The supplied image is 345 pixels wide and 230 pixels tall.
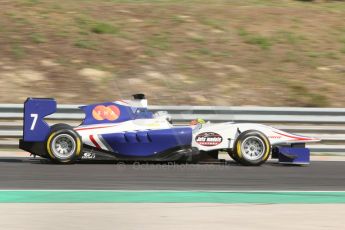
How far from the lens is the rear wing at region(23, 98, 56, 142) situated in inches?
422

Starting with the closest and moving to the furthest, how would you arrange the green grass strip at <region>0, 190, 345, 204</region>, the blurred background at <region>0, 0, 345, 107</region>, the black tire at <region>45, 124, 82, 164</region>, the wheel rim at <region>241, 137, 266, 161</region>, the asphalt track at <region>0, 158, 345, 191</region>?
the green grass strip at <region>0, 190, 345, 204</region>, the asphalt track at <region>0, 158, 345, 191</region>, the black tire at <region>45, 124, 82, 164</region>, the wheel rim at <region>241, 137, 266, 161</region>, the blurred background at <region>0, 0, 345, 107</region>

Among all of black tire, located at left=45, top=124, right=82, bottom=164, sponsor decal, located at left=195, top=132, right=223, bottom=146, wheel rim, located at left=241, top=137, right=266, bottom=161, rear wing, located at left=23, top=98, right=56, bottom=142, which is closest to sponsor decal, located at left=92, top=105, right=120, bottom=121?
black tire, located at left=45, top=124, right=82, bottom=164

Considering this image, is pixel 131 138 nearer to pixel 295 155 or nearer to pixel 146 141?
pixel 146 141

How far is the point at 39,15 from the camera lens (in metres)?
17.3

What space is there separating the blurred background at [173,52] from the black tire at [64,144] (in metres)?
3.56

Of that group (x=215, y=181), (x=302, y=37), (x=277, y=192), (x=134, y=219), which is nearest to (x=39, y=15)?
(x=302, y=37)

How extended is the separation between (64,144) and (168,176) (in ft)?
6.49

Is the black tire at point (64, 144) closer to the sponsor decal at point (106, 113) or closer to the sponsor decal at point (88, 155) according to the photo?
the sponsor decal at point (88, 155)

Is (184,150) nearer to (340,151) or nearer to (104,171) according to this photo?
(104,171)

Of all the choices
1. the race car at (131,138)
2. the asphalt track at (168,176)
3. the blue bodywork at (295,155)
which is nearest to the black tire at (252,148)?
the race car at (131,138)

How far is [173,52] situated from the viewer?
16297 mm

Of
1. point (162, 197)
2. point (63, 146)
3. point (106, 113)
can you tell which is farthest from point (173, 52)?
point (162, 197)

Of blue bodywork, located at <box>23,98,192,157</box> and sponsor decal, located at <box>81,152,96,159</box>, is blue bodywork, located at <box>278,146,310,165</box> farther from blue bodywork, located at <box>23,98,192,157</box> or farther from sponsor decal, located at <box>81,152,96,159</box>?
sponsor decal, located at <box>81,152,96,159</box>

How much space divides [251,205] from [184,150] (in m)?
3.70
